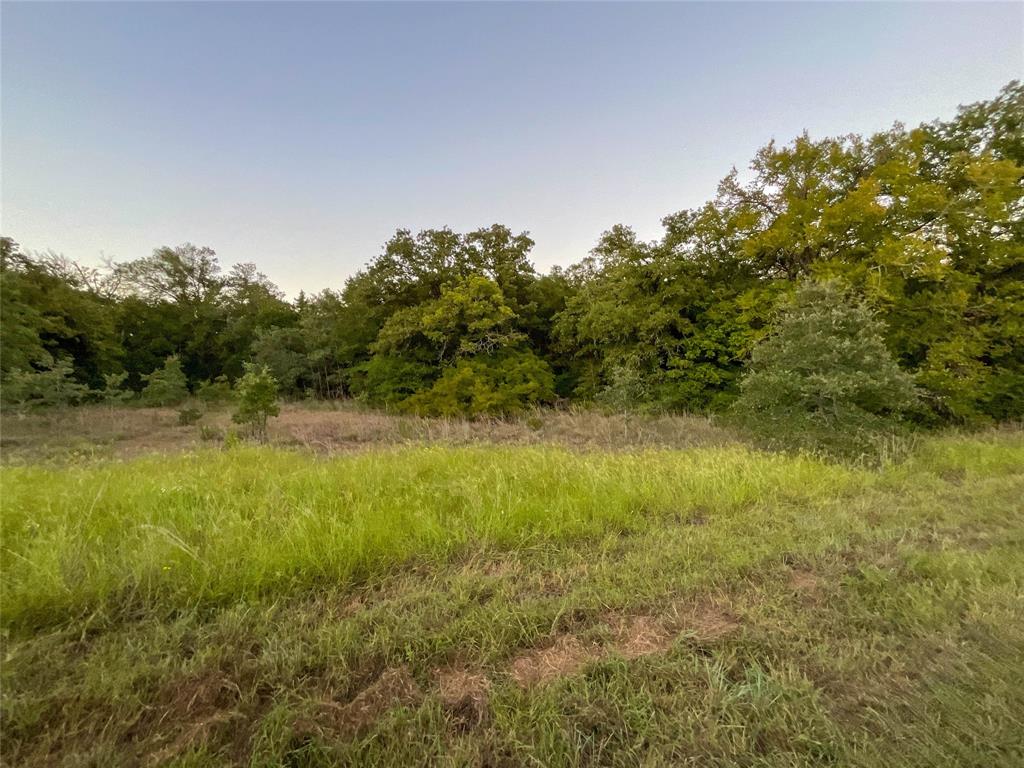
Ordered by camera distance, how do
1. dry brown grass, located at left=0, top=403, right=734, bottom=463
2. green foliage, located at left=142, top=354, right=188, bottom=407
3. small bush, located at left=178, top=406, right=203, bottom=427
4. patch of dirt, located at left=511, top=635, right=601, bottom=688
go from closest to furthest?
patch of dirt, located at left=511, top=635, right=601, bottom=688, dry brown grass, located at left=0, top=403, right=734, bottom=463, small bush, located at left=178, top=406, right=203, bottom=427, green foliage, located at left=142, top=354, right=188, bottom=407

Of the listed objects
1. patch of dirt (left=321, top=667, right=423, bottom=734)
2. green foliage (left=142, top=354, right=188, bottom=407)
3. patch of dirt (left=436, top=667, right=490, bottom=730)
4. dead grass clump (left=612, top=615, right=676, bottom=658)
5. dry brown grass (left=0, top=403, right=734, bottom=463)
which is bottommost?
dry brown grass (left=0, top=403, right=734, bottom=463)

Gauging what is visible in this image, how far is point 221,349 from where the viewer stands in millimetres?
30422

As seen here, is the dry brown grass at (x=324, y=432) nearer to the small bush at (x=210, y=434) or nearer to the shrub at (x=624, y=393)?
the small bush at (x=210, y=434)

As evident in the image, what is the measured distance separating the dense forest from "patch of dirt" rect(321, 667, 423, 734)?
969 centimetres

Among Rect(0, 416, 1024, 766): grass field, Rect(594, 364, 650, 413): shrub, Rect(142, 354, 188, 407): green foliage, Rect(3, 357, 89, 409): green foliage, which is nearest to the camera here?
Rect(0, 416, 1024, 766): grass field

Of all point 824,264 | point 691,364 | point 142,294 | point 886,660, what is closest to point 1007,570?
point 886,660

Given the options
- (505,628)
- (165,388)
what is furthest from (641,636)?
(165,388)

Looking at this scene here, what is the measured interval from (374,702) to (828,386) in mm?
8229

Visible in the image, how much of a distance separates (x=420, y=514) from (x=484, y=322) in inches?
634

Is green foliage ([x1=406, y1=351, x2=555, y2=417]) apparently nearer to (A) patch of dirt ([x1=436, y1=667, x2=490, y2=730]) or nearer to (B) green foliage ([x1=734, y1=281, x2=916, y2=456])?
(B) green foliage ([x1=734, y1=281, x2=916, y2=456])

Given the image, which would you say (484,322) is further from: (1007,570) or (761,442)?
(1007,570)

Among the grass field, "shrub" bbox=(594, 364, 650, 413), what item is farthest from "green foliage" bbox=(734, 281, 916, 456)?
"shrub" bbox=(594, 364, 650, 413)

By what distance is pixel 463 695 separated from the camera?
1.73m

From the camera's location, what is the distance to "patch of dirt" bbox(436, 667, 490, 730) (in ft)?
5.34
